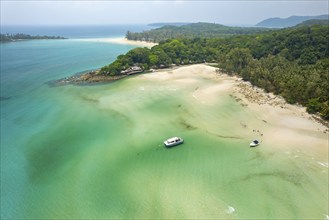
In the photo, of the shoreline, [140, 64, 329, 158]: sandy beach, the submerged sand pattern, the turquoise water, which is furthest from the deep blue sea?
[140, 64, 329, 158]: sandy beach

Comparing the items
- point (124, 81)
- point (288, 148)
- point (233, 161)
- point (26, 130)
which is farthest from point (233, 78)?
point (26, 130)

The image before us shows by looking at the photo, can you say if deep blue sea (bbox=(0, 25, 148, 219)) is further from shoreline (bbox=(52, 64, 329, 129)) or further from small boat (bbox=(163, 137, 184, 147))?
small boat (bbox=(163, 137, 184, 147))

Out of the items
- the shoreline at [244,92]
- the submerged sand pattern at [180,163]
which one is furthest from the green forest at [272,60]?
the submerged sand pattern at [180,163]

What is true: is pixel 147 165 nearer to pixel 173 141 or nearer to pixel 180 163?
pixel 180 163

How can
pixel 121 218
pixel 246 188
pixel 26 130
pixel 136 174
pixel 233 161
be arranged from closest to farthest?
pixel 121 218, pixel 246 188, pixel 136 174, pixel 233 161, pixel 26 130

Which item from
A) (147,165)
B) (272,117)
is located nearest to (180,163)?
(147,165)

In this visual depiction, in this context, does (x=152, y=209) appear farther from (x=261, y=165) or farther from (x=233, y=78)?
(x=233, y=78)

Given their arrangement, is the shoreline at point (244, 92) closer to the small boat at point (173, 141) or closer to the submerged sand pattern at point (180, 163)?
the submerged sand pattern at point (180, 163)
